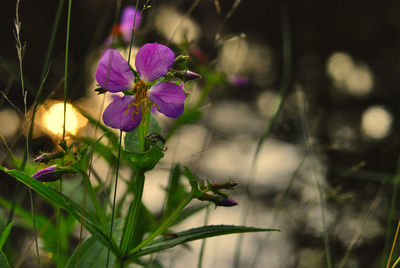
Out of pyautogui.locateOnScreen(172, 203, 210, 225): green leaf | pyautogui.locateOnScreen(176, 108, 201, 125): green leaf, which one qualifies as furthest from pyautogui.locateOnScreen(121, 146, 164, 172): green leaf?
pyautogui.locateOnScreen(176, 108, 201, 125): green leaf

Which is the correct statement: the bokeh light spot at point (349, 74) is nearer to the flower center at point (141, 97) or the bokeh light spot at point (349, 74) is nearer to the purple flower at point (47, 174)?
the flower center at point (141, 97)

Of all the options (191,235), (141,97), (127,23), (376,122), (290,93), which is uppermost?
(127,23)

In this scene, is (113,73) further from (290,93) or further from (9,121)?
(9,121)

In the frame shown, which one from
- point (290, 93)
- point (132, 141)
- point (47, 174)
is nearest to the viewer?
point (47, 174)

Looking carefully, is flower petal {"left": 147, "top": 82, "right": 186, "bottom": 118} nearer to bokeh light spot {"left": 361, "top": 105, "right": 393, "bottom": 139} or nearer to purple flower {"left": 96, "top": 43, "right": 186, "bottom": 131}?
purple flower {"left": 96, "top": 43, "right": 186, "bottom": 131}

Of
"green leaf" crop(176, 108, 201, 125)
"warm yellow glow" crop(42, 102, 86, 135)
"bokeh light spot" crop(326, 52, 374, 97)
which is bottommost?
"bokeh light spot" crop(326, 52, 374, 97)

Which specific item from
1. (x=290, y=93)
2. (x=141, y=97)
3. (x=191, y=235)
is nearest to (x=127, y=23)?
(x=141, y=97)
